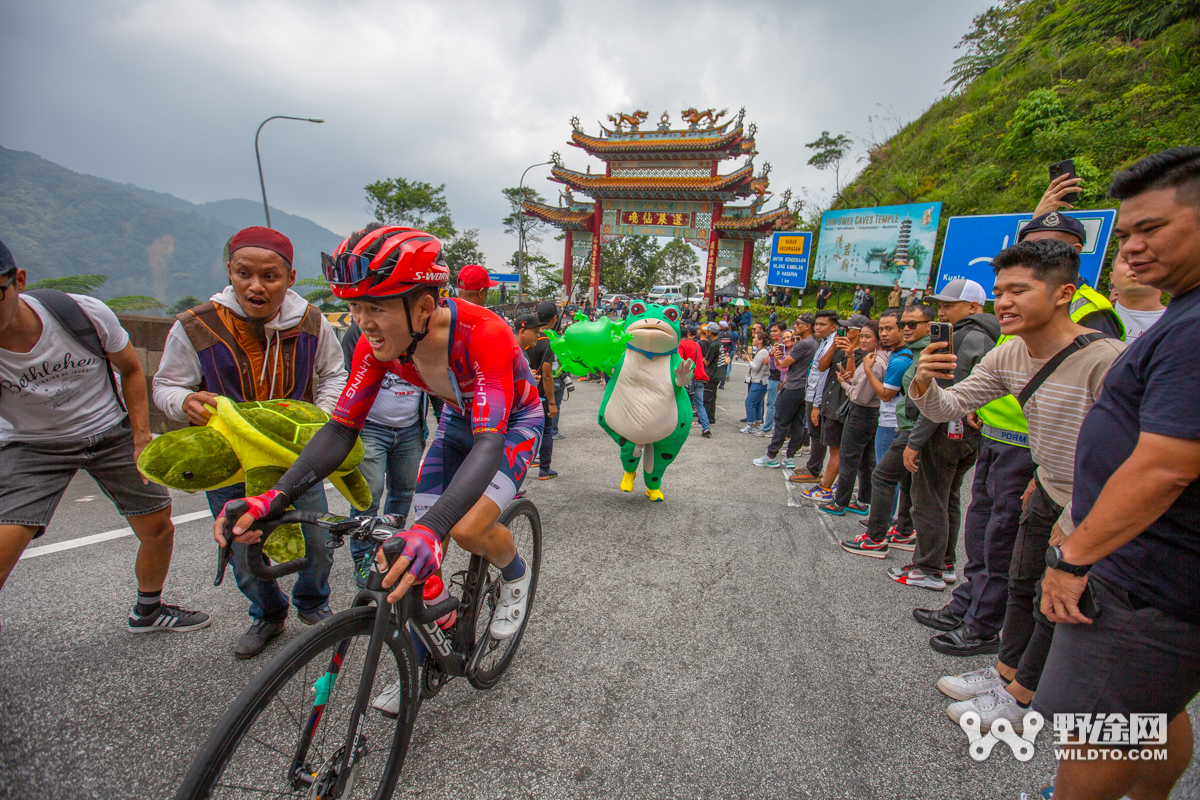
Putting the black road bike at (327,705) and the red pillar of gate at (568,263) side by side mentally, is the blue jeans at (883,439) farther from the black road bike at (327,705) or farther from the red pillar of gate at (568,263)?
the red pillar of gate at (568,263)

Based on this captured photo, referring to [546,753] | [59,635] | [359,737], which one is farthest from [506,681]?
[59,635]

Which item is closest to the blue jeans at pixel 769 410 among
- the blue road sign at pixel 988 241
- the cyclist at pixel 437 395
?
the blue road sign at pixel 988 241

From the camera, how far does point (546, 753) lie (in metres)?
1.90

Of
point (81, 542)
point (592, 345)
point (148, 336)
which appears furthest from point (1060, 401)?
point (148, 336)

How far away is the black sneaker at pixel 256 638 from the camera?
2.32 m

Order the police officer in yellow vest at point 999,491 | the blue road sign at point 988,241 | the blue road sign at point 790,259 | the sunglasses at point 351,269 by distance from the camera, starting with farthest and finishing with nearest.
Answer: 1. the blue road sign at point 790,259
2. the blue road sign at point 988,241
3. the police officer in yellow vest at point 999,491
4. the sunglasses at point 351,269

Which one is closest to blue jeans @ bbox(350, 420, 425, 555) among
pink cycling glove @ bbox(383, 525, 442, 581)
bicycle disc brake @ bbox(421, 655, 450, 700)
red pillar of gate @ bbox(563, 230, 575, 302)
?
bicycle disc brake @ bbox(421, 655, 450, 700)

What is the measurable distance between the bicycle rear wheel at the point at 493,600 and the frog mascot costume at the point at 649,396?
5.98ft

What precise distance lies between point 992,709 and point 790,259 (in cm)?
2192

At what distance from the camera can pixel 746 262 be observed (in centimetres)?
2814

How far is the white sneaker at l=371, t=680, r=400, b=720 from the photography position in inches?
73.7

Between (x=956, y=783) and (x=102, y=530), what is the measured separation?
4.93 metres

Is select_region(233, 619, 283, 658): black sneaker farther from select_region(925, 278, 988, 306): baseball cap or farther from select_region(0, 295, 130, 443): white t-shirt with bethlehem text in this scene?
select_region(925, 278, 988, 306): baseball cap

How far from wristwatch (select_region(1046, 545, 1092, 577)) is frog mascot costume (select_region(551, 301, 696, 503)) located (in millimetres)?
2956
